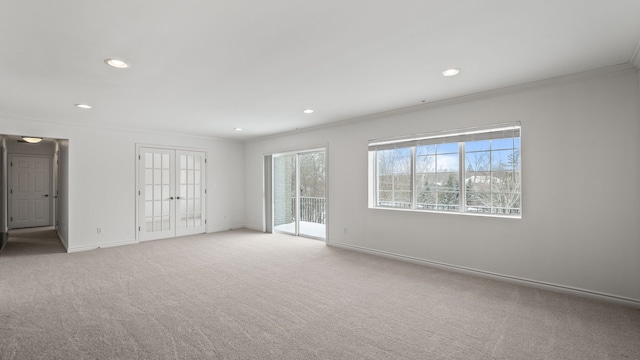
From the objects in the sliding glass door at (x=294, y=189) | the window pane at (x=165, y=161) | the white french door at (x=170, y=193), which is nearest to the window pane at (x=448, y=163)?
the sliding glass door at (x=294, y=189)

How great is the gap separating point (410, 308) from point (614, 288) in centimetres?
Result: 213

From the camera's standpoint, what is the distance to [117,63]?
2.77 metres

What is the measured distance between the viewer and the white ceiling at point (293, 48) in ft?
6.43

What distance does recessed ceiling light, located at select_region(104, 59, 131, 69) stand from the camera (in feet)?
8.88

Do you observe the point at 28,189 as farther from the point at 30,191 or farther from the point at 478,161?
the point at 478,161

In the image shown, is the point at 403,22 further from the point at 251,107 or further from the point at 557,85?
the point at 251,107

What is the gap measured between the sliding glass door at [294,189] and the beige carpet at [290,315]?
112 inches

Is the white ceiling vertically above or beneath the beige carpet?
above

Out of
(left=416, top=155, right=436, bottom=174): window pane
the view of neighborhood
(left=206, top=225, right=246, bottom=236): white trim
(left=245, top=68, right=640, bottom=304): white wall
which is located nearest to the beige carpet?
(left=245, top=68, right=640, bottom=304): white wall

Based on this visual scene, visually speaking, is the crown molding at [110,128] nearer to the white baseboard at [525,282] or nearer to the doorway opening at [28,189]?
the doorway opening at [28,189]

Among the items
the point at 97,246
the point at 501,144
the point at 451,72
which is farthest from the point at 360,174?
the point at 97,246

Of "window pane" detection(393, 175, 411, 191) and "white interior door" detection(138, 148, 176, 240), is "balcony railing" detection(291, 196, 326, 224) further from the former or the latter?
"white interior door" detection(138, 148, 176, 240)

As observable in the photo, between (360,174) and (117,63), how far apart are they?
12.4ft

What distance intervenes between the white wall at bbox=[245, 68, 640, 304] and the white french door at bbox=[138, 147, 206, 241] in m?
5.06
